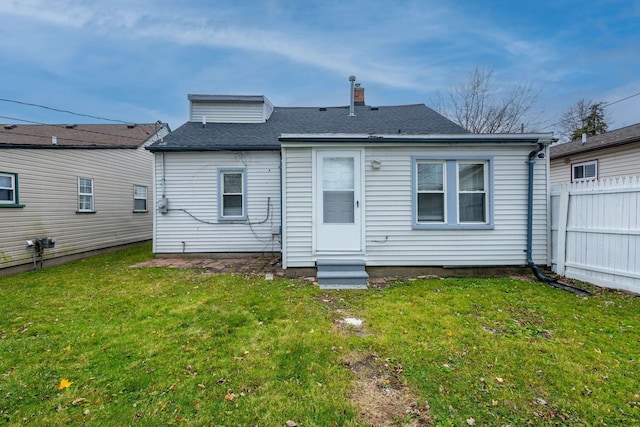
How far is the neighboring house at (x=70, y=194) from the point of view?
24.1 feet

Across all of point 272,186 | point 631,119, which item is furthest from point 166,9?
point 631,119

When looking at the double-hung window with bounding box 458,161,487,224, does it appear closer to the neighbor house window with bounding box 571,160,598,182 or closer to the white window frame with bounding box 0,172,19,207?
the neighbor house window with bounding box 571,160,598,182

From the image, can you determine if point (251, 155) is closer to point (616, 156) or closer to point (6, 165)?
point (6, 165)

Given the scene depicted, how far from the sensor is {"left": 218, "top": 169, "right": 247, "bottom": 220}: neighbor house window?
29.3 ft

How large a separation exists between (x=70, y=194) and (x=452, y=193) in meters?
10.7

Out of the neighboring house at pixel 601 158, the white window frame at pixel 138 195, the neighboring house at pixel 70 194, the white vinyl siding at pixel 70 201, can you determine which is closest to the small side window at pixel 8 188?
the neighboring house at pixel 70 194

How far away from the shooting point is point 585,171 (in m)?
12.6

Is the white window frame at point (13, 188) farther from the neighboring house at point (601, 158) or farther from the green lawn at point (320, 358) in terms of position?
the neighboring house at point (601, 158)

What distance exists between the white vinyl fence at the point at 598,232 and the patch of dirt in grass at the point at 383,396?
486cm

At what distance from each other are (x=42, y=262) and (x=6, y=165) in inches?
104

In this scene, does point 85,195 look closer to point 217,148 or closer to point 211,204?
point 211,204


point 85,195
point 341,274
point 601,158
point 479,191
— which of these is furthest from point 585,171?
point 85,195

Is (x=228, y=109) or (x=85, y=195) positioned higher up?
(x=228, y=109)

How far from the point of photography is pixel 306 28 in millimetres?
13227
